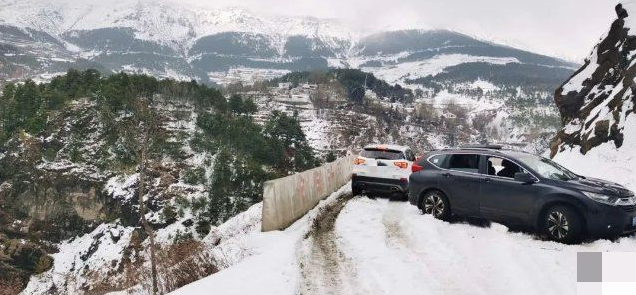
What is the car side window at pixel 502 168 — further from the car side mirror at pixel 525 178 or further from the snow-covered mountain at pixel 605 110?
the snow-covered mountain at pixel 605 110

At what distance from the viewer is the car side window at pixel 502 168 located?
11.2m

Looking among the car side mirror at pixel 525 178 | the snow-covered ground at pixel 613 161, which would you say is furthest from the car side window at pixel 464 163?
the snow-covered ground at pixel 613 161

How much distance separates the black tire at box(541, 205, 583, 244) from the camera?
9695 mm

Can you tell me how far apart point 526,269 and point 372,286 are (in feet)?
8.88

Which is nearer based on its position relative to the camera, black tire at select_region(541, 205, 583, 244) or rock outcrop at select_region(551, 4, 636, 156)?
black tire at select_region(541, 205, 583, 244)

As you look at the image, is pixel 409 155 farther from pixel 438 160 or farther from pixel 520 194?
pixel 520 194

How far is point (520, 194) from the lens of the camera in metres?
10.8

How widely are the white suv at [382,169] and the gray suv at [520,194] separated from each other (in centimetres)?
344

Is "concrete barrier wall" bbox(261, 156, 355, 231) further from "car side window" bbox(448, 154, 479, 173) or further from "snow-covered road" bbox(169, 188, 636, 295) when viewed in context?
"car side window" bbox(448, 154, 479, 173)

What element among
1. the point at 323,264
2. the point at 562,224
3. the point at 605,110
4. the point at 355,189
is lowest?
the point at 355,189

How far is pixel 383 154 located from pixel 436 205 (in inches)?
197

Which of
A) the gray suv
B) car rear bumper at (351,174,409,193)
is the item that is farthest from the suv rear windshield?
the gray suv

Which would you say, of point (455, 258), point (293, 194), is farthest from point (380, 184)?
point (455, 258)

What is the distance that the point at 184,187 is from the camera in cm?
11781
